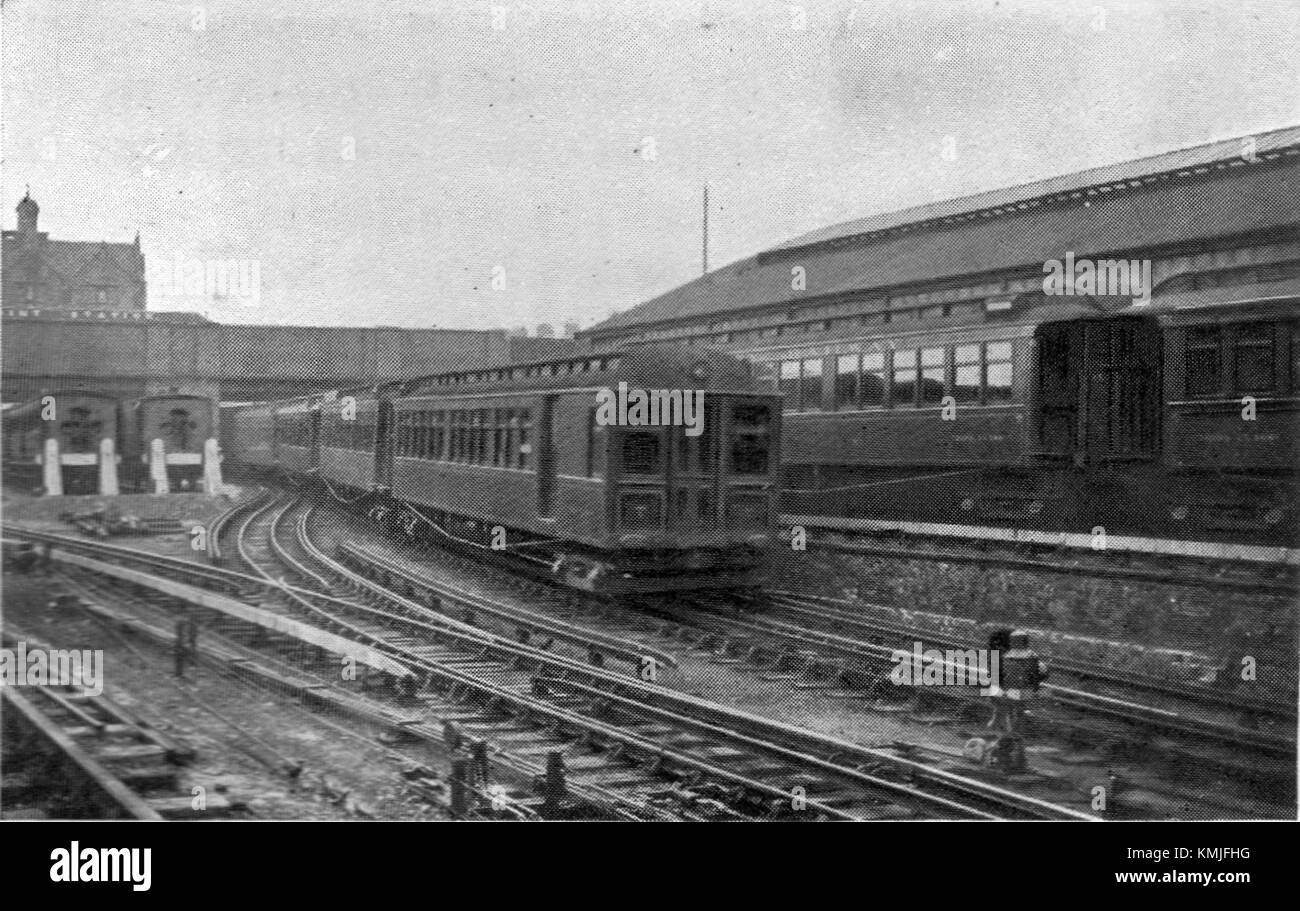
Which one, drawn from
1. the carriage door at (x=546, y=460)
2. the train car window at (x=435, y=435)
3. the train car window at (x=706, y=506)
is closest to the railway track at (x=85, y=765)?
the carriage door at (x=546, y=460)

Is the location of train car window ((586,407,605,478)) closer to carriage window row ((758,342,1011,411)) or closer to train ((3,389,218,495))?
carriage window row ((758,342,1011,411))

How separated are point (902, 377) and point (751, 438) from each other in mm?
3948

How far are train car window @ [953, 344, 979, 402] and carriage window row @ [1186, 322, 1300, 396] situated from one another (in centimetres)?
246

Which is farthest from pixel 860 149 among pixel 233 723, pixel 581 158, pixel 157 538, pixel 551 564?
pixel 157 538

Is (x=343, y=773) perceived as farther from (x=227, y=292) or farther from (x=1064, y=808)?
(x=1064, y=808)

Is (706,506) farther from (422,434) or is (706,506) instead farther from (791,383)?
(791,383)

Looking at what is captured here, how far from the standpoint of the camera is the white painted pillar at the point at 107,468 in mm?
9797

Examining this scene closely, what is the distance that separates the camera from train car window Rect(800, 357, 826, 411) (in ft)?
53.7

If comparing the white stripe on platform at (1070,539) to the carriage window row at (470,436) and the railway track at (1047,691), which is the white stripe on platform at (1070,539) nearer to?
the railway track at (1047,691)

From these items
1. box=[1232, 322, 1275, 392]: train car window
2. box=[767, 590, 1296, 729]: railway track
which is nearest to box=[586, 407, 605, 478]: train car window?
box=[767, 590, 1296, 729]: railway track

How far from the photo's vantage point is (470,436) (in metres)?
13.4

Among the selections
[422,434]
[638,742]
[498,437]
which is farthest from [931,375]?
[638,742]

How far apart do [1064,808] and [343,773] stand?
466 cm

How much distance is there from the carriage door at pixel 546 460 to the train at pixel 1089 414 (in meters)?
2.51
